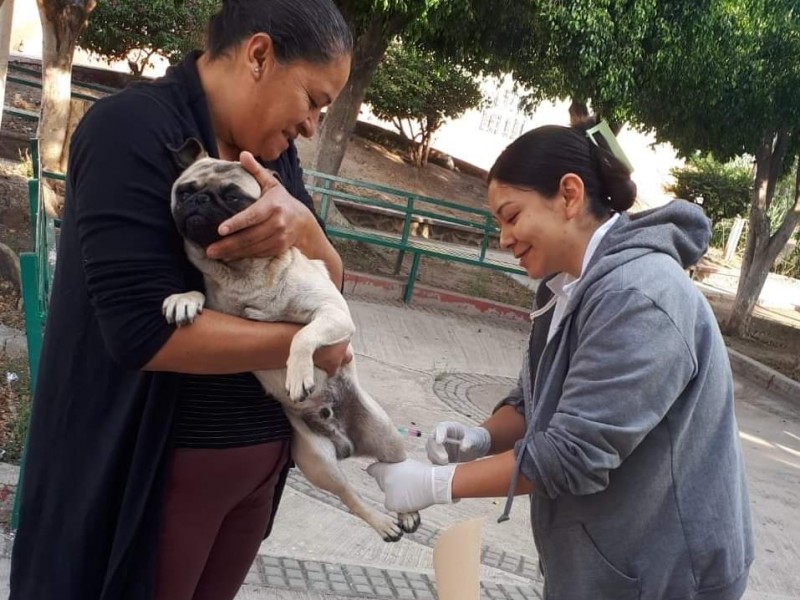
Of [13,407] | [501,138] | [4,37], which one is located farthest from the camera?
[501,138]

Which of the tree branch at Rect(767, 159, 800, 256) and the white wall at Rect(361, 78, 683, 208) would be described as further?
the white wall at Rect(361, 78, 683, 208)

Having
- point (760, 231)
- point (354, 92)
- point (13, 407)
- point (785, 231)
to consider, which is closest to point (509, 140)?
point (760, 231)

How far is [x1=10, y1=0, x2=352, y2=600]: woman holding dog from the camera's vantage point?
179 centimetres

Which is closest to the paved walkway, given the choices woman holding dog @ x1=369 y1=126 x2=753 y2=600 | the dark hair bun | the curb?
the curb

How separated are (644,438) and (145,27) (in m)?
15.1

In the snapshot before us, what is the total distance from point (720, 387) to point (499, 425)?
823mm

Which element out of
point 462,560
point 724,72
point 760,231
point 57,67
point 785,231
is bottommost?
point 462,560

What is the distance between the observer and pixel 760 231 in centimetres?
1463

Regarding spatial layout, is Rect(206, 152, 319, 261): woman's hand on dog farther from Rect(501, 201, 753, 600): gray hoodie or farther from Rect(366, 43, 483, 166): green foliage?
Rect(366, 43, 483, 166): green foliage

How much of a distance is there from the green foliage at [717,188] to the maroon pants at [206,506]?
2179 centimetres

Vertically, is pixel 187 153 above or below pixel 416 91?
below

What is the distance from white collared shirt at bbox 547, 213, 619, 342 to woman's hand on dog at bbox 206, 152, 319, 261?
71 centimetres

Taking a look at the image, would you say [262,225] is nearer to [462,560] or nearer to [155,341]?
[155,341]

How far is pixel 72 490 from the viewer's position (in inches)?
78.2
